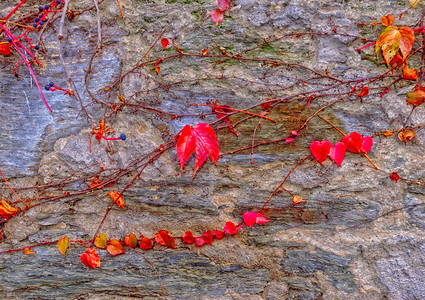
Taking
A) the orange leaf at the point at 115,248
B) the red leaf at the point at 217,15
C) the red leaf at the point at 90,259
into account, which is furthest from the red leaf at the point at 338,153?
the red leaf at the point at 90,259

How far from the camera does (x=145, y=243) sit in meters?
1.61

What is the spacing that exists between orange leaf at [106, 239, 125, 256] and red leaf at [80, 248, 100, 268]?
0.26 ft

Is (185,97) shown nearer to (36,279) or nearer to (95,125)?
(95,125)

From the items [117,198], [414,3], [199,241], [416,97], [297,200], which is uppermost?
[414,3]

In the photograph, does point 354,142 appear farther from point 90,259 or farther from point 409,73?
point 90,259

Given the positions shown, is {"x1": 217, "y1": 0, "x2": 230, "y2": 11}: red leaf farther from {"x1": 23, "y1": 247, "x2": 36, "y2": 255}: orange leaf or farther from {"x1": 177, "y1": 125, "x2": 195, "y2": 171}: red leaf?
{"x1": 23, "y1": 247, "x2": 36, "y2": 255}: orange leaf

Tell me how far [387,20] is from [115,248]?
1.82 m

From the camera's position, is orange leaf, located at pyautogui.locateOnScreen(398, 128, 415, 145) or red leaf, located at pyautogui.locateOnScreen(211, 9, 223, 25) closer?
orange leaf, located at pyautogui.locateOnScreen(398, 128, 415, 145)

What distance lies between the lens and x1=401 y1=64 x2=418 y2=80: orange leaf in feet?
4.95

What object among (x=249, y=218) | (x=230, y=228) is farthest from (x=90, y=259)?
(x=249, y=218)

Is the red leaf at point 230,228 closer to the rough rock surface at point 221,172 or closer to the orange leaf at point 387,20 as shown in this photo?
the rough rock surface at point 221,172

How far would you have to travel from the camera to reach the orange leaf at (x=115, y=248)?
162 centimetres

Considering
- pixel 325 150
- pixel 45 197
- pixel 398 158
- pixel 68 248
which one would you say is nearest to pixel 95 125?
pixel 45 197

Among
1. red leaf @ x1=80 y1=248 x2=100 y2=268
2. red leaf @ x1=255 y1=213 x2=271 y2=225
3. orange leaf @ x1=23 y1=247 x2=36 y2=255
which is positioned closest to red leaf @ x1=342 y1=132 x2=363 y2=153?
red leaf @ x1=255 y1=213 x2=271 y2=225
